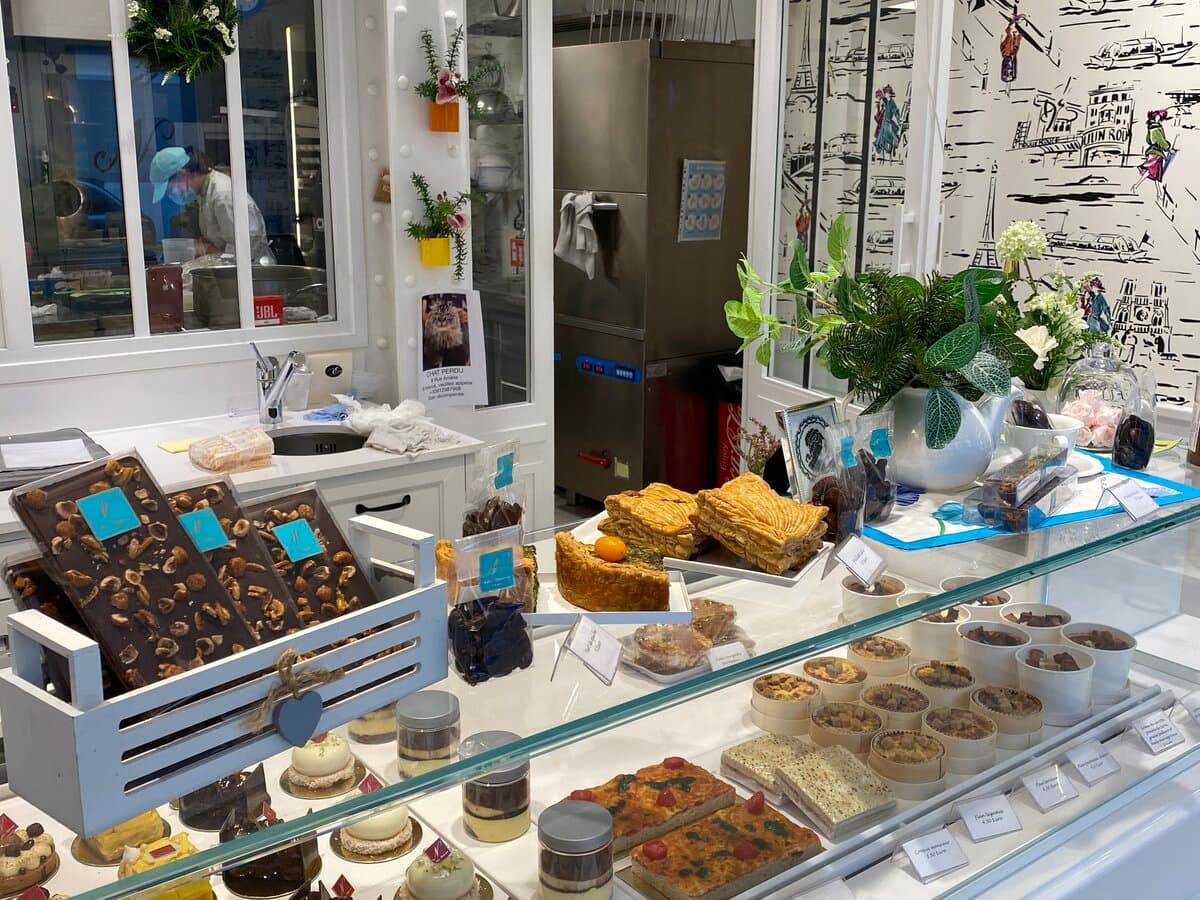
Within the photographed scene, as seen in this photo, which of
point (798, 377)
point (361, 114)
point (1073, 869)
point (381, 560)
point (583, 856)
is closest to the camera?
point (381, 560)

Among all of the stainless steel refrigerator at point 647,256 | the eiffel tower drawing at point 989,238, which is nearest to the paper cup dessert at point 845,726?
the eiffel tower drawing at point 989,238

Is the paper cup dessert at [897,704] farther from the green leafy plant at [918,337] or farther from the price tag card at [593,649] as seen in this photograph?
the price tag card at [593,649]

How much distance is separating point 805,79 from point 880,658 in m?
2.75

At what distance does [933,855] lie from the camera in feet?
5.22

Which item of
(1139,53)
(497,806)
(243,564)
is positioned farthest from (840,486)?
(1139,53)

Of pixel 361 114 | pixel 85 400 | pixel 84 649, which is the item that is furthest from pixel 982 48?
pixel 84 649

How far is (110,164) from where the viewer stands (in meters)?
3.39

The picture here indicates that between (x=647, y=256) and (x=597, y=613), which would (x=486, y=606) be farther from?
(x=647, y=256)

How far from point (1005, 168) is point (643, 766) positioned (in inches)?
113

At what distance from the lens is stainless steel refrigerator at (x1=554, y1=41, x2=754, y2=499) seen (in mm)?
5043

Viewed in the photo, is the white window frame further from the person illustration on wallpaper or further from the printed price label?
the printed price label

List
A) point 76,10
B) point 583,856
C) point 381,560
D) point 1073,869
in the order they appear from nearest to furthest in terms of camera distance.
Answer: point 381,560 < point 583,856 < point 1073,869 < point 76,10

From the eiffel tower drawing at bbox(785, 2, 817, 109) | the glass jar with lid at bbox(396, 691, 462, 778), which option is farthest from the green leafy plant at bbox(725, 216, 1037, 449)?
the eiffel tower drawing at bbox(785, 2, 817, 109)

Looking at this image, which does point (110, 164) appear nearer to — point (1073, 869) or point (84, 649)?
point (84, 649)
